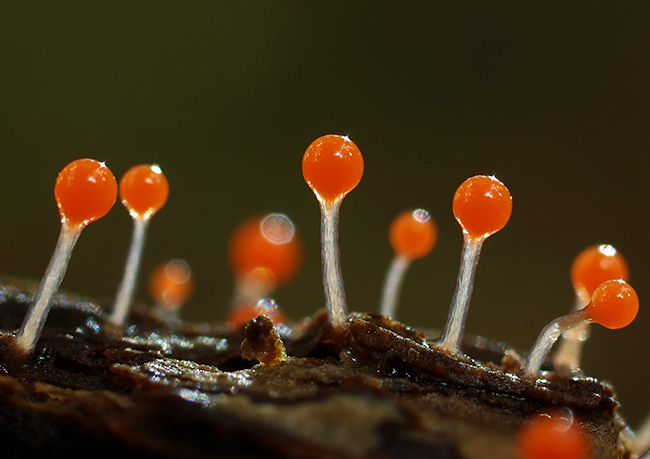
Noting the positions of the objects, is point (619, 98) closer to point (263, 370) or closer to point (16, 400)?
point (263, 370)

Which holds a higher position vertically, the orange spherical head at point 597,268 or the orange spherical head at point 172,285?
the orange spherical head at point 597,268

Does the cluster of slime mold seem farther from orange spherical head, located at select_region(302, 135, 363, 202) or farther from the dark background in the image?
the dark background

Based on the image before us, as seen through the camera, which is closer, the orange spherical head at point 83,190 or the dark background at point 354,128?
the orange spherical head at point 83,190

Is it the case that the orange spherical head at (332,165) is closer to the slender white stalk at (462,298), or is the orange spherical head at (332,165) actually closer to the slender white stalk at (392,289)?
the slender white stalk at (462,298)

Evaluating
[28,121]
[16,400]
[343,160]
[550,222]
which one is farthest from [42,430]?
[28,121]

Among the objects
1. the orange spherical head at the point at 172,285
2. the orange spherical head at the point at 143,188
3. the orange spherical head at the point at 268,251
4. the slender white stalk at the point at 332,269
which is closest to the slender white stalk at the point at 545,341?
the slender white stalk at the point at 332,269

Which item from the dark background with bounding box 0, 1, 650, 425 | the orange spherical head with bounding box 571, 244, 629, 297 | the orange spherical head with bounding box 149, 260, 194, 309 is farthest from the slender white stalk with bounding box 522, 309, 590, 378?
the dark background with bounding box 0, 1, 650, 425
